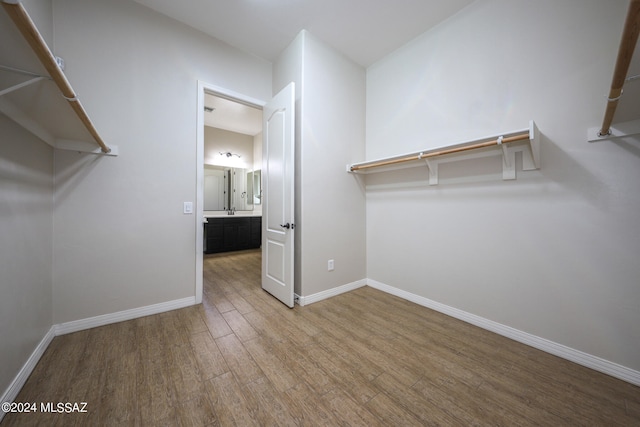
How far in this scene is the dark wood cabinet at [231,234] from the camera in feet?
15.7

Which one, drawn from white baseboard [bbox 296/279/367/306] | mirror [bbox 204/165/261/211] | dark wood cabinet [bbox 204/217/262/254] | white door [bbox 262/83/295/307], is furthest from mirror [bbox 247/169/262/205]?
white baseboard [bbox 296/279/367/306]

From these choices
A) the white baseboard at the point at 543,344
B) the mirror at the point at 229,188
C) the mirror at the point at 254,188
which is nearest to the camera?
the white baseboard at the point at 543,344

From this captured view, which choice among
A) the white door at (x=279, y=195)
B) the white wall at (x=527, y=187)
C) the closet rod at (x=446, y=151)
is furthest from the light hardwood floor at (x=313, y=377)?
the closet rod at (x=446, y=151)

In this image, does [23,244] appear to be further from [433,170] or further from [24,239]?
[433,170]

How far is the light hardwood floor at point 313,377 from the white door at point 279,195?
49 cm

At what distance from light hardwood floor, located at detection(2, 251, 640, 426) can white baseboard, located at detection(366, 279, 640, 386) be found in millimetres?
61

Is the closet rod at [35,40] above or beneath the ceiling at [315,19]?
beneath

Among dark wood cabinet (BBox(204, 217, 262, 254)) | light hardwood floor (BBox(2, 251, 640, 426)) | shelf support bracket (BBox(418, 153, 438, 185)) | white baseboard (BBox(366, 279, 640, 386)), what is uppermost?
shelf support bracket (BBox(418, 153, 438, 185))

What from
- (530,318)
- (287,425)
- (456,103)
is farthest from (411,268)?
(287,425)

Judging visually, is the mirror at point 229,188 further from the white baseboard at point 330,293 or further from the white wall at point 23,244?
the white baseboard at point 330,293

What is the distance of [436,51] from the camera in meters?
2.27

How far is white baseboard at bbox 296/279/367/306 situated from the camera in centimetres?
238

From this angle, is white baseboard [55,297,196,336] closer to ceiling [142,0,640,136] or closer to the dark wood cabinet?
the dark wood cabinet

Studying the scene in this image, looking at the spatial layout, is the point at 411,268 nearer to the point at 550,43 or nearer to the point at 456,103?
the point at 456,103
